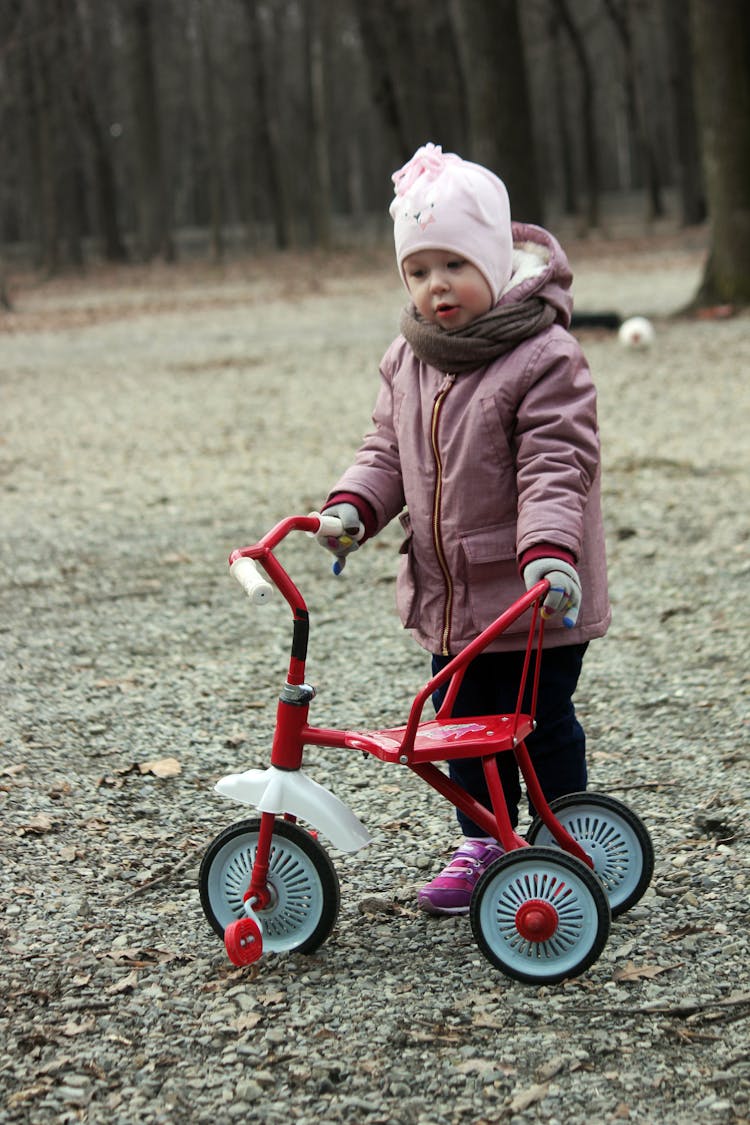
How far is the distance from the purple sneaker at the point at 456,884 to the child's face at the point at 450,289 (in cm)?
110

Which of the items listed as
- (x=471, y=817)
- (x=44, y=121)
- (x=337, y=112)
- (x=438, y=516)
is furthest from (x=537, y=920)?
(x=337, y=112)

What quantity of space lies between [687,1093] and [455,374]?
4.54ft

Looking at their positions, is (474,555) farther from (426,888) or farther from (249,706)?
(249,706)

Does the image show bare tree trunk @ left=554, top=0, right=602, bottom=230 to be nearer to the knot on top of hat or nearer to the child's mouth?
the knot on top of hat

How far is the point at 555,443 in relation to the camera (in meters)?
2.78

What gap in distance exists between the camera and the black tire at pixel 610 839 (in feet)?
9.60

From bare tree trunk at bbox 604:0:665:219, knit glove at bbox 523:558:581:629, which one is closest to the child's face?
knit glove at bbox 523:558:581:629

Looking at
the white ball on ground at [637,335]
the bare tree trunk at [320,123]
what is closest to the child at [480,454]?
the white ball on ground at [637,335]

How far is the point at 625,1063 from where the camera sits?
246 centimetres

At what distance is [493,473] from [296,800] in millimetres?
731

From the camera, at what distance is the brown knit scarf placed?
285 centimetres

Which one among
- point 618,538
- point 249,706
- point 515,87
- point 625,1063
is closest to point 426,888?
point 625,1063

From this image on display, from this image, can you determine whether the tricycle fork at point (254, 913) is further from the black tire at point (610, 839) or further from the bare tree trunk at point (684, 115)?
the bare tree trunk at point (684, 115)

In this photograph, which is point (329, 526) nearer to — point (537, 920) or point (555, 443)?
point (555, 443)
